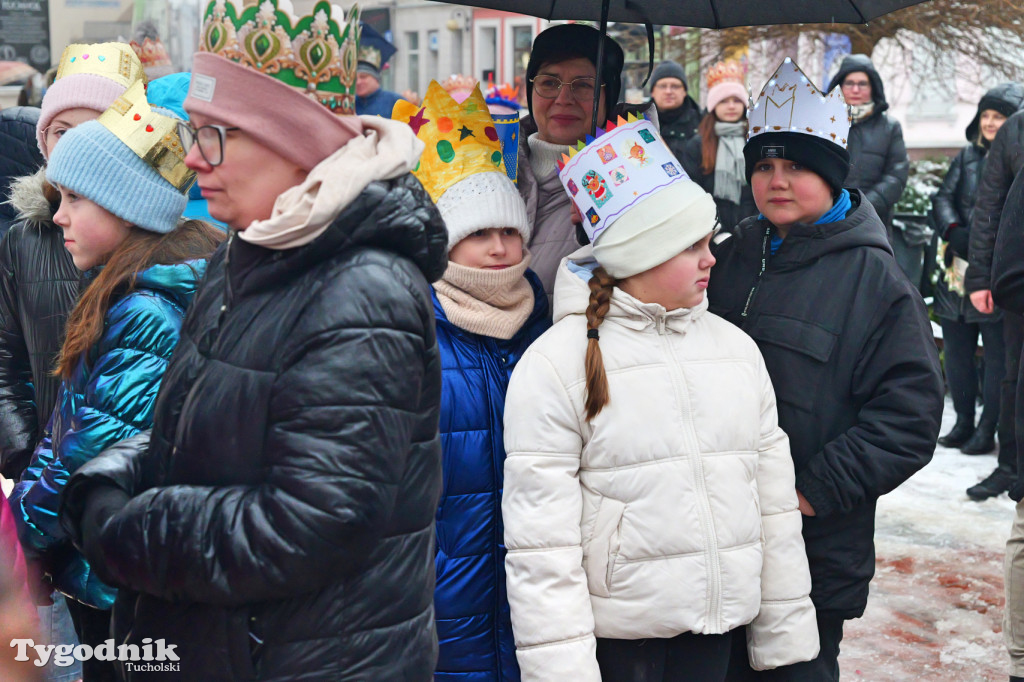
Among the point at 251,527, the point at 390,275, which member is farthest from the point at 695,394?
the point at 251,527

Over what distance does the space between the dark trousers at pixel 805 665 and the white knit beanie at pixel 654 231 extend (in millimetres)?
1002

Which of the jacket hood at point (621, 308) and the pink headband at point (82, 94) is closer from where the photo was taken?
the jacket hood at point (621, 308)

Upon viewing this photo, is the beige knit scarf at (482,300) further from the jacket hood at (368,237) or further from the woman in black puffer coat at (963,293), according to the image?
the woman in black puffer coat at (963,293)

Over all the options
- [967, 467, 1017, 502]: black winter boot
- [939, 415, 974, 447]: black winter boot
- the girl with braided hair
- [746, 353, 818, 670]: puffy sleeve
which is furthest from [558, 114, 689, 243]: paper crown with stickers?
[939, 415, 974, 447]: black winter boot

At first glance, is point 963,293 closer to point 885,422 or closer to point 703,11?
point 703,11

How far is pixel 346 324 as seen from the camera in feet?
5.93

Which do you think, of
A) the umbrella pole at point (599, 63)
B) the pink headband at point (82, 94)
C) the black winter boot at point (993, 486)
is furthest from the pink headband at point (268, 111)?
the black winter boot at point (993, 486)

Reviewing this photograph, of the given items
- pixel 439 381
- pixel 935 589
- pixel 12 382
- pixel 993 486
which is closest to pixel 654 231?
pixel 439 381

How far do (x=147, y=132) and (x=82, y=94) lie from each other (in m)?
1.01

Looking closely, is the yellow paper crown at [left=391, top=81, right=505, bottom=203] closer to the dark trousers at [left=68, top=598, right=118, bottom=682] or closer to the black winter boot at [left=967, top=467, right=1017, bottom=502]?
the dark trousers at [left=68, top=598, right=118, bottom=682]

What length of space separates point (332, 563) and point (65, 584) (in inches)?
44.4

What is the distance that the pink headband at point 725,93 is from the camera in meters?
8.37

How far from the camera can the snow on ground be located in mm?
4387

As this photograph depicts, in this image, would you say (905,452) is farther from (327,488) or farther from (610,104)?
(327,488)
